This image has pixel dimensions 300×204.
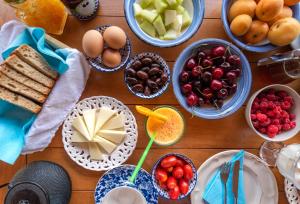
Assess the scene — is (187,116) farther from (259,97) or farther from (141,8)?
(141,8)

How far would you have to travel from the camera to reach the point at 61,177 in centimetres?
92

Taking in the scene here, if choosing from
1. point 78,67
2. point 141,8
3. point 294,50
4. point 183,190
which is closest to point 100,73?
point 78,67

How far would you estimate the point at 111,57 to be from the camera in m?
0.88

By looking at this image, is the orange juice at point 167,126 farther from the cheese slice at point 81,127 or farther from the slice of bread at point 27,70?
the slice of bread at point 27,70

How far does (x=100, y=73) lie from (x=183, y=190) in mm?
382

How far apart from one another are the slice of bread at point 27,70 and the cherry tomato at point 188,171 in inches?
16.0

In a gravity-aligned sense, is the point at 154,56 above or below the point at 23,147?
above

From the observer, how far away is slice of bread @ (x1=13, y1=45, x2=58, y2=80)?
2.84ft

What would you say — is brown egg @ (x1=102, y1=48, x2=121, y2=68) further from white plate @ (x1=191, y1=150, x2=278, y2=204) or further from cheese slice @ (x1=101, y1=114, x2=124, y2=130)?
white plate @ (x1=191, y1=150, x2=278, y2=204)

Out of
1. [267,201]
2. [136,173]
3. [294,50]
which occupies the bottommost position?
[267,201]

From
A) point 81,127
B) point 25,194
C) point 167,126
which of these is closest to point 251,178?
point 167,126

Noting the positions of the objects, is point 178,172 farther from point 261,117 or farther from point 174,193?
point 261,117

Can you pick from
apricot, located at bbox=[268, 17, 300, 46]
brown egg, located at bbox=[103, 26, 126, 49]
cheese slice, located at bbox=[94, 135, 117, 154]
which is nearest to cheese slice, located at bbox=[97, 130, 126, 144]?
cheese slice, located at bbox=[94, 135, 117, 154]

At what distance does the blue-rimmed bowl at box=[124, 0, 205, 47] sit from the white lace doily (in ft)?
1.59
